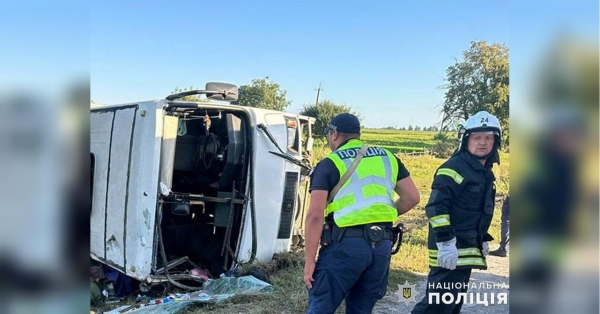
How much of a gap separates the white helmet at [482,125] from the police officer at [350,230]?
88 cm

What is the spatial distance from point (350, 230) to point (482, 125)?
4.20 ft

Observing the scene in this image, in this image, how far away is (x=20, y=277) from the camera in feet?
6.07

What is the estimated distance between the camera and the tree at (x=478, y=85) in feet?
10.3

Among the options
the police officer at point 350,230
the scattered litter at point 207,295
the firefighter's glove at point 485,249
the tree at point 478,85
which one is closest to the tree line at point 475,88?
the tree at point 478,85

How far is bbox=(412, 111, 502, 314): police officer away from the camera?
2.94 metres

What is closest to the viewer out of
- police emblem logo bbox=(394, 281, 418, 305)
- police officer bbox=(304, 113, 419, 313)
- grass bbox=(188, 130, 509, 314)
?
police officer bbox=(304, 113, 419, 313)

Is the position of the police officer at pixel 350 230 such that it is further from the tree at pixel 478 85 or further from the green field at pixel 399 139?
the tree at pixel 478 85

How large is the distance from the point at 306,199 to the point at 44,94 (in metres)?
2.95

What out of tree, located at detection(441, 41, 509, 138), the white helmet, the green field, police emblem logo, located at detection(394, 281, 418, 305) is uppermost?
tree, located at detection(441, 41, 509, 138)

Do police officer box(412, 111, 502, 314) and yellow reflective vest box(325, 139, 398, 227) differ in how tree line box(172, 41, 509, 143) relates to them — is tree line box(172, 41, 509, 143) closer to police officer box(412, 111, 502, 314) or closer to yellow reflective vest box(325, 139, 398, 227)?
police officer box(412, 111, 502, 314)

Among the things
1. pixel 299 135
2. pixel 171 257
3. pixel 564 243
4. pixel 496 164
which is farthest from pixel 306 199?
pixel 564 243

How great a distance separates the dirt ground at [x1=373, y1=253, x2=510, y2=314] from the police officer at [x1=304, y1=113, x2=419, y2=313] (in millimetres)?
860

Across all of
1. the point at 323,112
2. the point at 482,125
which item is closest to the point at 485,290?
the point at 482,125

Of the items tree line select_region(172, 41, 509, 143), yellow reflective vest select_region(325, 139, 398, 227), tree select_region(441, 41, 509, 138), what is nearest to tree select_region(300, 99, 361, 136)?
tree line select_region(172, 41, 509, 143)
